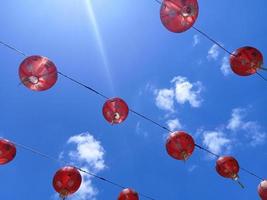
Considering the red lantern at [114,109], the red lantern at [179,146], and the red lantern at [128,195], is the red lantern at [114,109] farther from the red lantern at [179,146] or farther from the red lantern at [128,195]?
the red lantern at [128,195]

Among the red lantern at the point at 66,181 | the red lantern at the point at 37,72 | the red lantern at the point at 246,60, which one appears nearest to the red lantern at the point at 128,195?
the red lantern at the point at 66,181

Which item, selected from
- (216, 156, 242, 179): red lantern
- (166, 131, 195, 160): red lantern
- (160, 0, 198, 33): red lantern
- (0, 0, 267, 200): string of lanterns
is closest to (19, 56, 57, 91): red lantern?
(0, 0, 267, 200): string of lanterns

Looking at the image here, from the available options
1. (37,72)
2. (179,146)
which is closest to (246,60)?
(179,146)

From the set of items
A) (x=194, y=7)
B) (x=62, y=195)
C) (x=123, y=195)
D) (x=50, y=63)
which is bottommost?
(x=62, y=195)

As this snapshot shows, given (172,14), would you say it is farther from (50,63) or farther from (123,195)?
(123,195)

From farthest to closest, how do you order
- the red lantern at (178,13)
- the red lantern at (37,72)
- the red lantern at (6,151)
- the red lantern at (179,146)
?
the red lantern at (179,146) → the red lantern at (6,151) → the red lantern at (37,72) → the red lantern at (178,13)

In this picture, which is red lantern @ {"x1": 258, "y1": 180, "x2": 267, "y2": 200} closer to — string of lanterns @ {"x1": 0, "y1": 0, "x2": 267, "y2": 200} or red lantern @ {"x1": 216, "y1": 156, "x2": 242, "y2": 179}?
string of lanterns @ {"x1": 0, "y1": 0, "x2": 267, "y2": 200}

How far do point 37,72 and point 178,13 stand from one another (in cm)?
347

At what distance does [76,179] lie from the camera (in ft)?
31.6

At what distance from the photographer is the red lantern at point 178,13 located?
7.93 metres

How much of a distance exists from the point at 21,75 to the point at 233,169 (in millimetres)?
6538

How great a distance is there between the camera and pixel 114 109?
10.3 m

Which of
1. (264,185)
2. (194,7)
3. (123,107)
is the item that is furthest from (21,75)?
(264,185)

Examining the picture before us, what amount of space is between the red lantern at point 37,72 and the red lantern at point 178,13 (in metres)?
2.85
